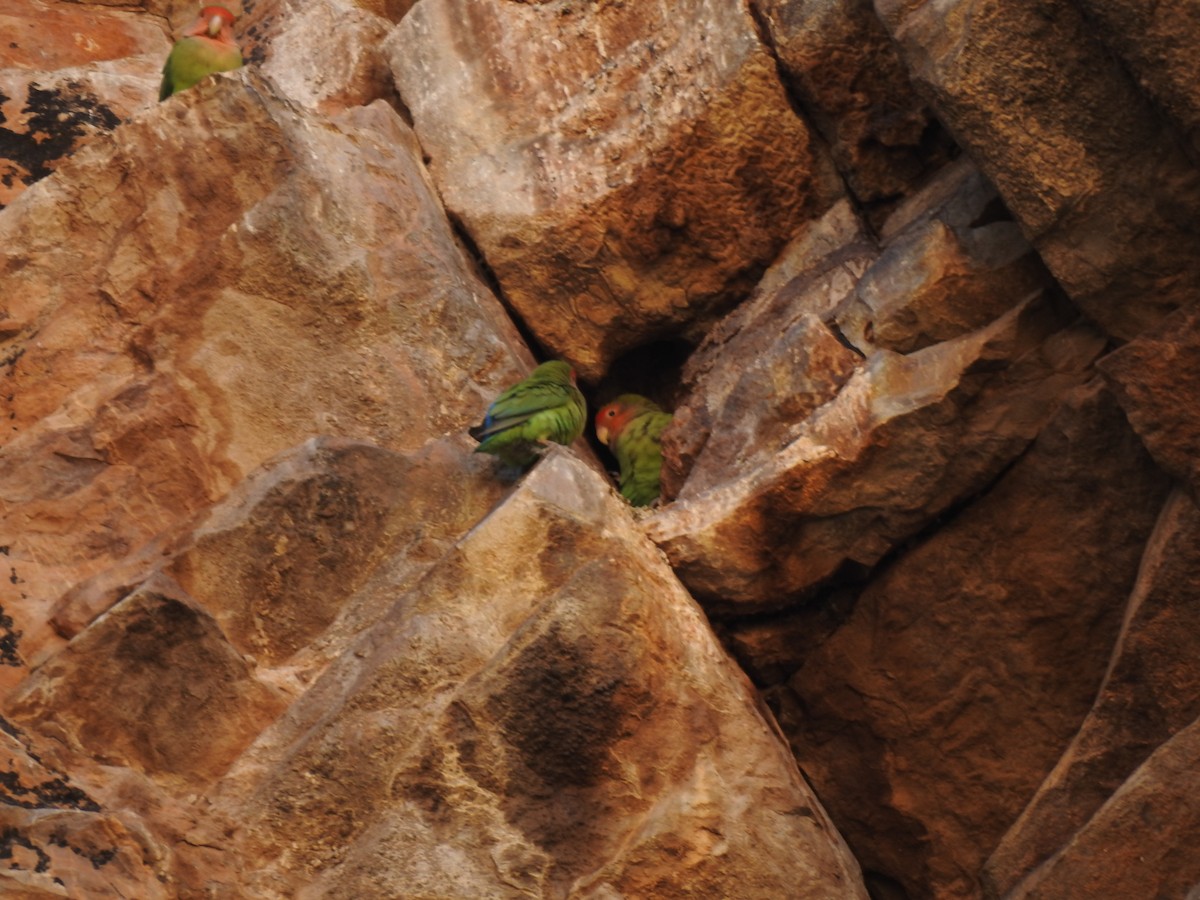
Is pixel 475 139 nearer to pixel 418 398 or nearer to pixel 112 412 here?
pixel 418 398

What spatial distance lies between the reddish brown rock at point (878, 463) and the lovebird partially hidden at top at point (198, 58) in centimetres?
355

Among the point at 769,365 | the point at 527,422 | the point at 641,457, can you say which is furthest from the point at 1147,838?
the point at 641,457

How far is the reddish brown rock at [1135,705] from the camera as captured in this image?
5.83 metres

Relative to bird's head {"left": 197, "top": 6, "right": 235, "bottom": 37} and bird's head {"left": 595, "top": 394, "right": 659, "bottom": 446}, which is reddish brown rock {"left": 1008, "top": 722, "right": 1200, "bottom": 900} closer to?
bird's head {"left": 595, "top": 394, "right": 659, "bottom": 446}

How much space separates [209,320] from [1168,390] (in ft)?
13.5

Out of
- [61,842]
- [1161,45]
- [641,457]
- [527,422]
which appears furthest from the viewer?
[641,457]

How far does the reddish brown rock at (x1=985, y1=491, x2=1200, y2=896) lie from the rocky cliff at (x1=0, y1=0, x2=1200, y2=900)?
0.02 metres

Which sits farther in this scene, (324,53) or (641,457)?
(324,53)

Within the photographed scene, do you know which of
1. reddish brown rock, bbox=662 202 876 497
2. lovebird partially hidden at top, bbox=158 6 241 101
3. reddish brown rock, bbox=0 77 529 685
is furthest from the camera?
lovebird partially hidden at top, bbox=158 6 241 101

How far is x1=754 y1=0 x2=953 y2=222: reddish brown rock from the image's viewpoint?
7629 mm

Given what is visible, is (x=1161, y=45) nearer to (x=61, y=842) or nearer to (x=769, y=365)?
(x=769, y=365)

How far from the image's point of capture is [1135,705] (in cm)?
595

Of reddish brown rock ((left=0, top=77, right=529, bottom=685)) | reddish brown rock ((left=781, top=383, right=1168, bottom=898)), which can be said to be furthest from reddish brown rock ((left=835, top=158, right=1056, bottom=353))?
reddish brown rock ((left=0, top=77, right=529, bottom=685))

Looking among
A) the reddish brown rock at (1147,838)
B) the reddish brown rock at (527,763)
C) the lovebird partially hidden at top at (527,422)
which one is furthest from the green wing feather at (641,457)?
the reddish brown rock at (1147,838)
